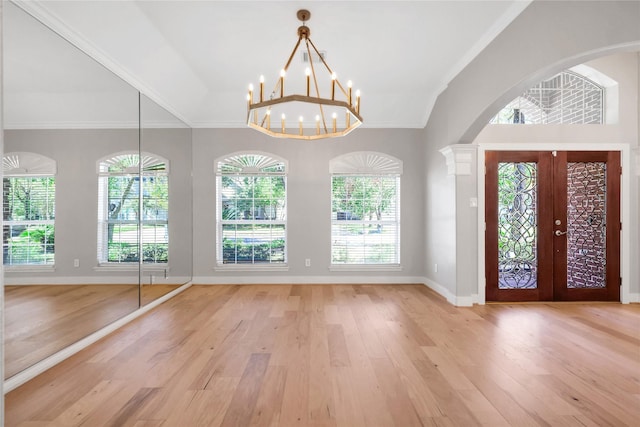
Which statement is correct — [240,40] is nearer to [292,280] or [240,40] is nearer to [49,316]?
[49,316]

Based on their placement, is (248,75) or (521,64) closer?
(521,64)

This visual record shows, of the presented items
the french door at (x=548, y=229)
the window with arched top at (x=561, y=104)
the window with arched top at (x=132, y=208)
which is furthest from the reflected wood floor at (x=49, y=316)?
the window with arched top at (x=561, y=104)

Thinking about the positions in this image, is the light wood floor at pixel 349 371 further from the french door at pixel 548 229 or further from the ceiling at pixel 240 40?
the ceiling at pixel 240 40

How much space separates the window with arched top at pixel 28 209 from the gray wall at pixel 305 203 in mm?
3027

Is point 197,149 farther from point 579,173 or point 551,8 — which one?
point 579,173

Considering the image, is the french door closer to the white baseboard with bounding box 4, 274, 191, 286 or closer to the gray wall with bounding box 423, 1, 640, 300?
the gray wall with bounding box 423, 1, 640, 300

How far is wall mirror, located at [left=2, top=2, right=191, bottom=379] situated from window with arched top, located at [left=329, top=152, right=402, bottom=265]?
282 cm

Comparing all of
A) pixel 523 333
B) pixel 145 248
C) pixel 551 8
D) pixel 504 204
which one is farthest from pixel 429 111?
pixel 145 248

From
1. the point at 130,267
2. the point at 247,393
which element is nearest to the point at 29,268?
the point at 130,267

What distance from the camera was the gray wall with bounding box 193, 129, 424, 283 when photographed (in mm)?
5742

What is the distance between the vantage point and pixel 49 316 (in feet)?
8.94

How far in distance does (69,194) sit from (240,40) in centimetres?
232

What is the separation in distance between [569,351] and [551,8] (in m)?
2.91

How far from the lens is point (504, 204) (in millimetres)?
4684
